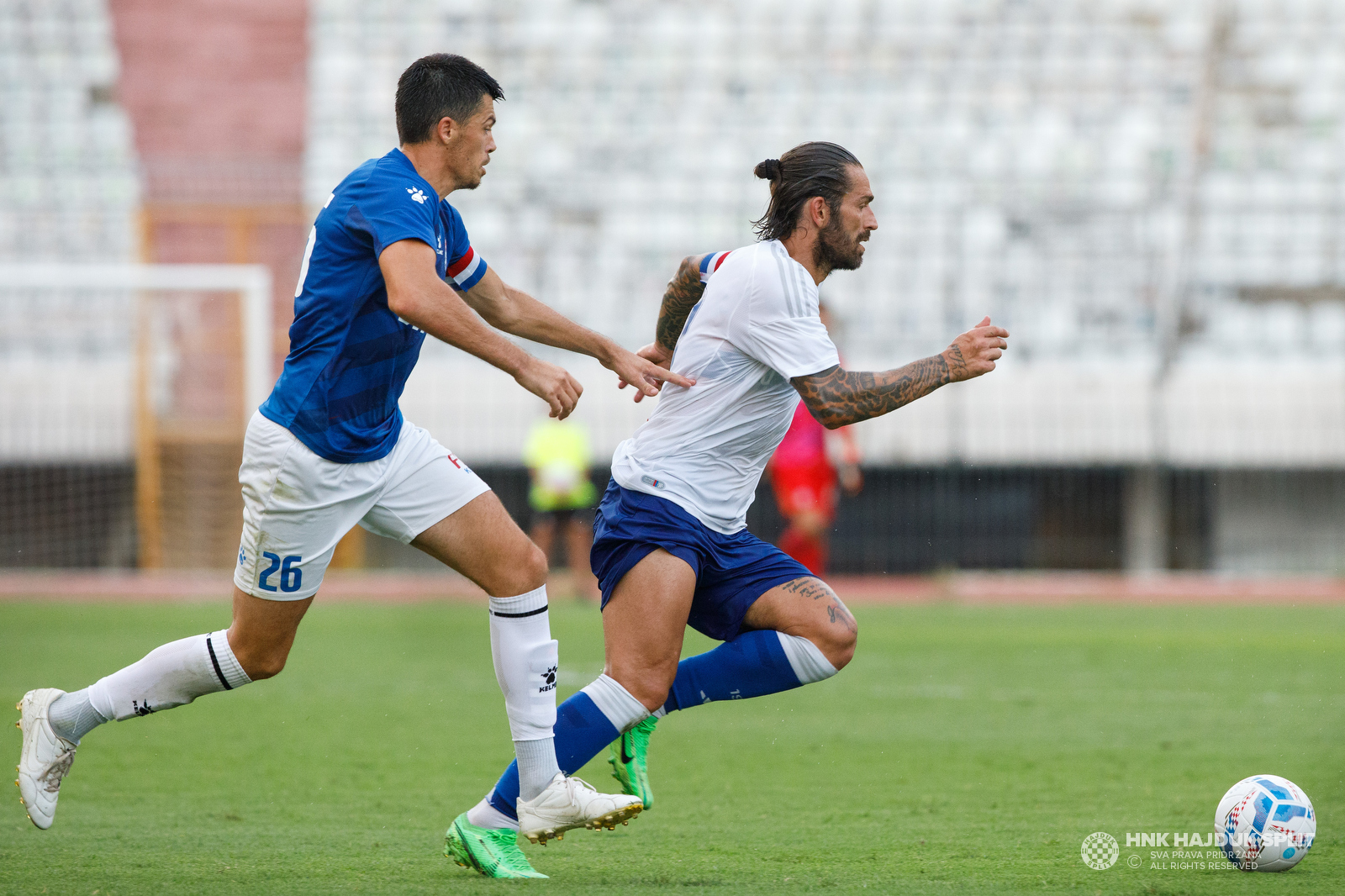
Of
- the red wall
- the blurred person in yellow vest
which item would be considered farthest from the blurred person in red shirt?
the red wall

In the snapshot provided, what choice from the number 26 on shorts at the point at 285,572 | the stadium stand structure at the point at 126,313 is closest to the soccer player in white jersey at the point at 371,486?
the number 26 on shorts at the point at 285,572

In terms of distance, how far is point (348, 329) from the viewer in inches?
157

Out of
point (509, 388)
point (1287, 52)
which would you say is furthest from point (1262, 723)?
point (1287, 52)

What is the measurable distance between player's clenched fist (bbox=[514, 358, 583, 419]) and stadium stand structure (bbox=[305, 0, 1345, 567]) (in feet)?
36.4

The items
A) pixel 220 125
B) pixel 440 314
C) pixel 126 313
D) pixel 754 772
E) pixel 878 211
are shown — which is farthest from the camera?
pixel 220 125

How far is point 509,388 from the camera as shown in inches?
594

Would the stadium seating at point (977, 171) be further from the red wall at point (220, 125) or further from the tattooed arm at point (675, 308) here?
the tattooed arm at point (675, 308)

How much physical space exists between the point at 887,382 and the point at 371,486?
1.46 m

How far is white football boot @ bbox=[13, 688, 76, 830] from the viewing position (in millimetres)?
4102

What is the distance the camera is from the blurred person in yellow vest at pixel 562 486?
1420 cm

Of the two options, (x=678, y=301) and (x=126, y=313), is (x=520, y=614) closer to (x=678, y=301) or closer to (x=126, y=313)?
(x=678, y=301)

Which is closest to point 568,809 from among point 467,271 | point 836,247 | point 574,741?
point 574,741

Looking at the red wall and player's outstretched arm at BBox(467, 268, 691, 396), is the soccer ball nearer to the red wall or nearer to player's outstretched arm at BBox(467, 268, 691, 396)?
player's outstretched arm at BBox(467, 268, 691, 396)

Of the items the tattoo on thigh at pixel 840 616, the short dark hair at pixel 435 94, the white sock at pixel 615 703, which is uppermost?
the short dark hair at pixel 435 94
